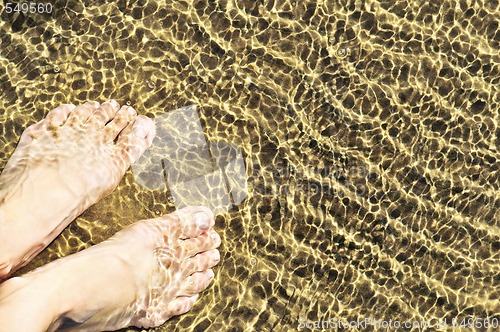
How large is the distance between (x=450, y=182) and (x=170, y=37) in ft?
7.91

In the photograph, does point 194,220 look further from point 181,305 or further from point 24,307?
point 24,307

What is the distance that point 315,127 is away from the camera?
4984 millimetres

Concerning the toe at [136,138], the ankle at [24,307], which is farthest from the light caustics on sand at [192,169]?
the ankle at [24,307]

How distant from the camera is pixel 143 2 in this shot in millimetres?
5066

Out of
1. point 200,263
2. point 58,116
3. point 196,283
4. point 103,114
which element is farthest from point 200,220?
point 58,116

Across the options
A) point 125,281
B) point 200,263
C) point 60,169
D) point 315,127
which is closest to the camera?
point 125,281

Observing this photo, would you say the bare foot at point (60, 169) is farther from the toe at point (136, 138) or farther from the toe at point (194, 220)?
the toe at point (194, 220)

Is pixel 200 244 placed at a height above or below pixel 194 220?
below

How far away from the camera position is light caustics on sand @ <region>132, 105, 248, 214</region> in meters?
4.90

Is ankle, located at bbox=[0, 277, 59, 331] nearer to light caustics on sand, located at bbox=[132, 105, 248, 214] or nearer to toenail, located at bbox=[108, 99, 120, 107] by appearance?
light caustics on sand, located at bbox=[132, 105, 248, 214]

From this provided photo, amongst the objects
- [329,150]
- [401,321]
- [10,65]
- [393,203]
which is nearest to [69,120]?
[10,65]

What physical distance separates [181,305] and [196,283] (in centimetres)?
19

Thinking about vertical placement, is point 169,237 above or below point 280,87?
below

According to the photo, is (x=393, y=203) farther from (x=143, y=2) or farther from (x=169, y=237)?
(x=143, y=2)
